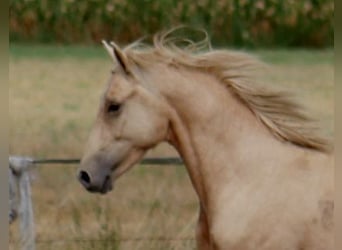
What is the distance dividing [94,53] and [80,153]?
1098 centimetres

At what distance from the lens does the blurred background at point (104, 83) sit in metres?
7.44

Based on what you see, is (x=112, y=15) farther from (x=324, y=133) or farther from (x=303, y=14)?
(x=324, y=133)

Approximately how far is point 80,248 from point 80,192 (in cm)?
194

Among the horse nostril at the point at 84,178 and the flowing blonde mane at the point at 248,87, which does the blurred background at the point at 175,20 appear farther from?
the horse nostril at the point at 84,178

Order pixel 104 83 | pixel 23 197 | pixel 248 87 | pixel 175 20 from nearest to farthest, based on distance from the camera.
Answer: pixel 248 87, pixel 23 197, pixel 104 83, pixel 175 20

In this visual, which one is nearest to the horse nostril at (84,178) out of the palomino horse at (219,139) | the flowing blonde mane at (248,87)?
the palomino horse at (219,139)

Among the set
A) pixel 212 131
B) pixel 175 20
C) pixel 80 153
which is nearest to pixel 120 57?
pixel 212 131

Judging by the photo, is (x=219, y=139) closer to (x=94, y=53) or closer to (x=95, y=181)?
(x=95, y=181)

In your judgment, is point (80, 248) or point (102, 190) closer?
point (102, 190)

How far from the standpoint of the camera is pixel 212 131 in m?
5.41

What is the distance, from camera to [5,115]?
12.5 ft

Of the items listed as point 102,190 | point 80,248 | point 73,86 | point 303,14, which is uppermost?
point 102,190

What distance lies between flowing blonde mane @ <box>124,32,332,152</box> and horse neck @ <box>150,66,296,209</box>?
0.04 m

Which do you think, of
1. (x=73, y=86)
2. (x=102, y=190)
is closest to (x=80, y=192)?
(x=102, y=190)
